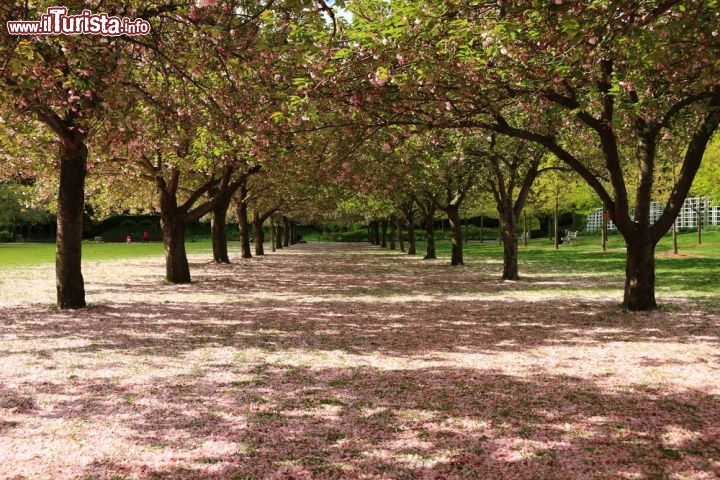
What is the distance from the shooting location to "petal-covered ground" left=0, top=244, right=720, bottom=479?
4.73 m

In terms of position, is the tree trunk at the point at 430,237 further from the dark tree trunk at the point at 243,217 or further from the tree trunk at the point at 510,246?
the tree trunk at the point at 510,246

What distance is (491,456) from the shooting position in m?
4.82

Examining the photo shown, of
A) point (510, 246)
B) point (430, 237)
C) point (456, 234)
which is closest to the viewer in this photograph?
point (510, 246)

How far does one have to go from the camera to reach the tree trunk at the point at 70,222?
45.1ft

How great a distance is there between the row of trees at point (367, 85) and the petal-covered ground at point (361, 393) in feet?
12.7

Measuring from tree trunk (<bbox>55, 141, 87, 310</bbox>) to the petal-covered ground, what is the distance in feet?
2.34

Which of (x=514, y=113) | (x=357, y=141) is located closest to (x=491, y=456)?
(x=357, y=141)

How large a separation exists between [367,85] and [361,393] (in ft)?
22.1

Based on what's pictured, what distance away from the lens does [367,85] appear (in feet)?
36.8

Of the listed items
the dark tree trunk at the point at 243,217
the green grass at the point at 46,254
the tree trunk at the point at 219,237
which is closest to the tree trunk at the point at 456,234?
the tree trunk at the point at 219,237

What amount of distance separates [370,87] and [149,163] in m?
11.7

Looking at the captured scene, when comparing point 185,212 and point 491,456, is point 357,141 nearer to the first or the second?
point 491,456

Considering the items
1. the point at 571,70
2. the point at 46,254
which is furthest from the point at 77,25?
the point at 46,254

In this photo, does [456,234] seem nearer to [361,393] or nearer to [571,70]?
[571,70]
